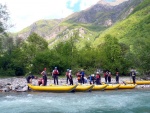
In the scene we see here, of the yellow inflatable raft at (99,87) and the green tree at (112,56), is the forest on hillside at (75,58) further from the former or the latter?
the yellow inflatable raft at (99,87)

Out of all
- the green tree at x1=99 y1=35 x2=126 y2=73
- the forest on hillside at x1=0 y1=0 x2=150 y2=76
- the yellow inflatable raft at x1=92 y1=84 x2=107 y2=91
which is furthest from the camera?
the green tree at x1=99 y1=35 x2=126 y2=73

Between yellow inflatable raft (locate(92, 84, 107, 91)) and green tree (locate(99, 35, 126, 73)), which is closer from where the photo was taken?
yellow inflatable raft (locate(92, 84, 107, 91))

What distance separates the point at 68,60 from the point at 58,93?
64.9 ft

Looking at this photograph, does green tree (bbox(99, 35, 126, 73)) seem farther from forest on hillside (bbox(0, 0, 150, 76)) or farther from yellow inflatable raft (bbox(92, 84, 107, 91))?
yellow inflatable raft (bbox(92, 84, 107, 91))

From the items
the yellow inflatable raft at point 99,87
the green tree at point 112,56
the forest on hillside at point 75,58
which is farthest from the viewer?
the green tree at point 112,56

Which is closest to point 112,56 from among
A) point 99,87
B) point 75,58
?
point 75,58

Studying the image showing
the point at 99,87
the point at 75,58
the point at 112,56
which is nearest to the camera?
the point at 99,87

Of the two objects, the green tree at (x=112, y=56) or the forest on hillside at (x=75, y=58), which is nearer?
the forest on hillside at (x=75, y=58)

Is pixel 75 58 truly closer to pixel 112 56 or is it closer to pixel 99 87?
pixel 112 56

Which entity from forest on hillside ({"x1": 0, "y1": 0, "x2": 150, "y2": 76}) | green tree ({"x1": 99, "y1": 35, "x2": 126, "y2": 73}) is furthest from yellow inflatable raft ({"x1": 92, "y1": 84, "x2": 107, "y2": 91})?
green tree ({"x1": 99, "y1": 35, "x2": 126, "y2": 73})

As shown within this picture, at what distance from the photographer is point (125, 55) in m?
42.8

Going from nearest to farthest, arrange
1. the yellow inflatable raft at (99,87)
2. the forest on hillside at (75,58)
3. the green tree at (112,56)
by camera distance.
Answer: the yellow inflatable raft at (99,87) → the forest on hillside at (75,58) → the green tree at (112,56)

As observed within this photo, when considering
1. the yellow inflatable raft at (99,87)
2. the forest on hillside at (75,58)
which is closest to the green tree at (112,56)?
the forest on hillside at (75,58)

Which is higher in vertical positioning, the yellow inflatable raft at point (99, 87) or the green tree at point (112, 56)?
the green tree at point (112, 56)
